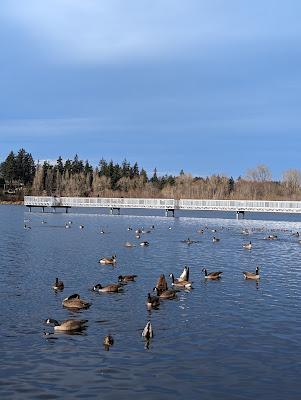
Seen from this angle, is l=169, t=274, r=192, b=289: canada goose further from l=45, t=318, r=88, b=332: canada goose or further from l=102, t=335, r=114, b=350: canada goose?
l=102, t=335, r=114, b=350: canada goose

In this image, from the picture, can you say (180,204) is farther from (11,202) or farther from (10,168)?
(10,168)

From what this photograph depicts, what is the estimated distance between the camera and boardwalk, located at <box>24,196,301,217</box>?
3374 inches

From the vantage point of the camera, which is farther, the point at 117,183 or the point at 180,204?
the point at 117,183

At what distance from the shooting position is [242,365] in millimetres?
15117

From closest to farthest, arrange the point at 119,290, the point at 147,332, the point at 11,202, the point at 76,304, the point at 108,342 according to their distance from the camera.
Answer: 1. the point at 108,342
2. the point at 147,332
3. the point at 76,304
4. the point at 119,290
5. the point at 11,202

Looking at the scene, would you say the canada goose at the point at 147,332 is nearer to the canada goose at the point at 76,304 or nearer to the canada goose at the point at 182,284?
the canada goose at the point at 76,304

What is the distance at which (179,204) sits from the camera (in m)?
98.7

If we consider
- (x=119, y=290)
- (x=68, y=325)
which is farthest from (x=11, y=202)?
(x=68, y=325)

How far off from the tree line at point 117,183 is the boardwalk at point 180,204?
53326 mm

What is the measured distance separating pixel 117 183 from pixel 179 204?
81.6 metres

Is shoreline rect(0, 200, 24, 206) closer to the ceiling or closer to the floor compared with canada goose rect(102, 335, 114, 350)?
closer to the ceiling

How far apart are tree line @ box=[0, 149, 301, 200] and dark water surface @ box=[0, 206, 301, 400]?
413ft

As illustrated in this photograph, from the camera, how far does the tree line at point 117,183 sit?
535ft

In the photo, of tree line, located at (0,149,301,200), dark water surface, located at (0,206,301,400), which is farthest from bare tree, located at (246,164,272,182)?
dark water surface, located at (0,206,301,400)
